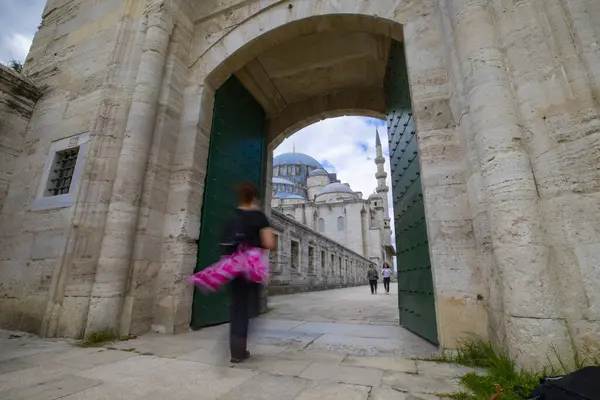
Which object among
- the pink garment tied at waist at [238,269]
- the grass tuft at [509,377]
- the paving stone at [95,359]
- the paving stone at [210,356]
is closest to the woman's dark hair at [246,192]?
the pink garment tied at waist at [238,269]

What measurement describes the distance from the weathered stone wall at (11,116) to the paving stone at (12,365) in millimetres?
3494

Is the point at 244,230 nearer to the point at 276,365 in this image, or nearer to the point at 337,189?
the point at 276,365

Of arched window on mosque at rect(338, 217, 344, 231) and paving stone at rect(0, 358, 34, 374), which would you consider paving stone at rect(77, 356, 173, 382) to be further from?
arched window on mosque at rect(338, 217, 344, 231)

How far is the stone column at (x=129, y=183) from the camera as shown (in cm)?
331

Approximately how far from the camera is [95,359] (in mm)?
2467

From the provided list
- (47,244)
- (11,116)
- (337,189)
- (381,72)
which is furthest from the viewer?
(337,189)

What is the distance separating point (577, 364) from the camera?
70.1 inches

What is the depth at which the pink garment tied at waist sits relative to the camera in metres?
2.42

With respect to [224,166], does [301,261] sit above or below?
below

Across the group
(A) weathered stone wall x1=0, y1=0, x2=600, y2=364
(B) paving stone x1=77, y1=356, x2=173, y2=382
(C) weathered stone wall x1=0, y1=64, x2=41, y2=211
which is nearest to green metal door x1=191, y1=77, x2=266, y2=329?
(A) weathered stone wall x1=0, y1=0, x2=600, y2=364

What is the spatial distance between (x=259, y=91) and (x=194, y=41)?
155 cm

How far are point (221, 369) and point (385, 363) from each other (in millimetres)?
1334

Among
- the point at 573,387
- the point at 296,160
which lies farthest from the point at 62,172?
the point at 296,160

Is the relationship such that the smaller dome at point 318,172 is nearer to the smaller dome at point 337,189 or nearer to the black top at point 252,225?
the smaller dome at point 337,189
